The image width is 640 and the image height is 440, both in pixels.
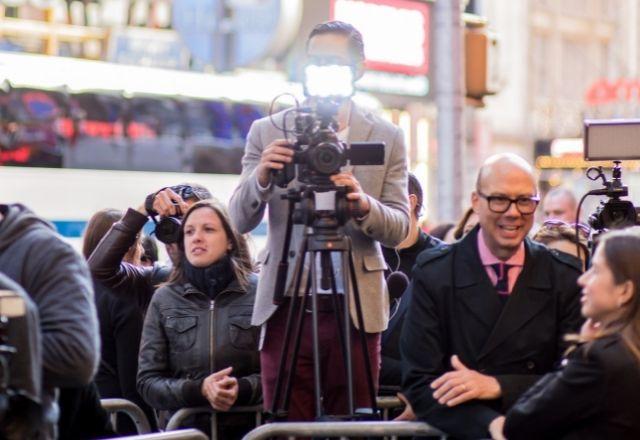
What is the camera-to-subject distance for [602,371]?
199 inches

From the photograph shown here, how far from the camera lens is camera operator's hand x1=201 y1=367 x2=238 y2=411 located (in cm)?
682

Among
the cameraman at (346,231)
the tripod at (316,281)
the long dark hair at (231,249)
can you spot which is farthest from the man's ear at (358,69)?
the long dark hair at (231,249)

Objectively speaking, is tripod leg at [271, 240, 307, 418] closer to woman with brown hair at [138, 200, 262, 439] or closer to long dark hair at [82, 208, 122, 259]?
woman with brown hair at [138, 200, 262, 439]

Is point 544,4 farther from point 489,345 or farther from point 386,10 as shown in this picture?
point 489,345

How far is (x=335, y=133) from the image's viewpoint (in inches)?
233

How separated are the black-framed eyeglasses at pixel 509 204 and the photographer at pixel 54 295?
4.92 feet

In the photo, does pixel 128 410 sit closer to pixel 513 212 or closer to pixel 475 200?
pixel 475 200

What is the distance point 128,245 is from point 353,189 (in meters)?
2.10

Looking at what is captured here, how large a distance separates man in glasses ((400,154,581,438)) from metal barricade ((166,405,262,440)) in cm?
141

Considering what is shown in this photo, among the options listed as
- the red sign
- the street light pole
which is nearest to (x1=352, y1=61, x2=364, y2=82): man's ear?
the street light pole

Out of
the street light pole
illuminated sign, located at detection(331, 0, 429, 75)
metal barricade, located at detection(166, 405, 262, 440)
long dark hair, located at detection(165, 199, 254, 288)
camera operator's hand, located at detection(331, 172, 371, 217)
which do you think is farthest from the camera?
illuminated sign, located at detection(331, 0, 429, 75)

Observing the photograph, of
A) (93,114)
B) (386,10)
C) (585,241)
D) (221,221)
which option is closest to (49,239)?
(221,221)

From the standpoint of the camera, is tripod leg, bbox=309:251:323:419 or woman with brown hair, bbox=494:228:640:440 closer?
woman with brown hair, bbox=494:228:640:440

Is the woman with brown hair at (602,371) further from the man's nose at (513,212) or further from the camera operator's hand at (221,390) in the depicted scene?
the camera operator's hand at (221,390)
